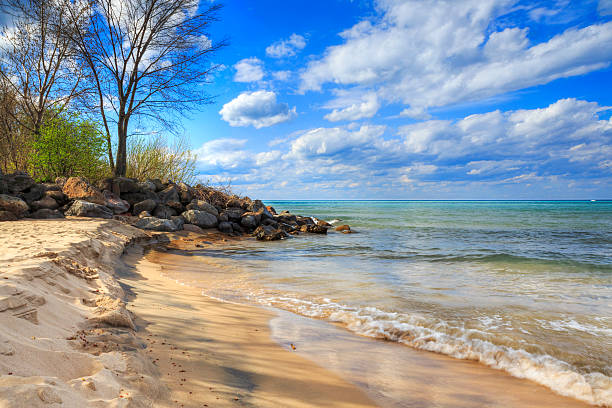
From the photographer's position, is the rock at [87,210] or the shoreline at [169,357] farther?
the rock at [87,210]

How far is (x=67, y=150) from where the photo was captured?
12391 millimetres

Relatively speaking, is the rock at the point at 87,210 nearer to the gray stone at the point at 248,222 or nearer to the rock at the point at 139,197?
the rock at the point at 139,197

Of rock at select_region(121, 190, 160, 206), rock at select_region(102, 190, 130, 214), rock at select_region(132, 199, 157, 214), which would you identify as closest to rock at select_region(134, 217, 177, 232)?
rock at select_region(102, 190, 130, 214)

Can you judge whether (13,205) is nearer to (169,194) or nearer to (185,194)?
(169,194)

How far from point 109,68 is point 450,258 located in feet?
51.3

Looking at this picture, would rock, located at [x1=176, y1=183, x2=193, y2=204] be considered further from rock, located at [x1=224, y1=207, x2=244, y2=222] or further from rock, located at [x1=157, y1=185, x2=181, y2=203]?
rock, located at [x1=224, y1=207, x2=244, y2=222]

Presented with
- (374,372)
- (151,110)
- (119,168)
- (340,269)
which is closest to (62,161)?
(119,168)

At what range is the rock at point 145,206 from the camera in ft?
40.1

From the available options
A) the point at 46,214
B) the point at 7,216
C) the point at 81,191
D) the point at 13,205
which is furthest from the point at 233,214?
the point at 7,216

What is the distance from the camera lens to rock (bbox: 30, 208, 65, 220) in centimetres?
919

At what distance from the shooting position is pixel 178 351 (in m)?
2.62

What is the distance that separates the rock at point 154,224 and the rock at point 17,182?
10.9 ft

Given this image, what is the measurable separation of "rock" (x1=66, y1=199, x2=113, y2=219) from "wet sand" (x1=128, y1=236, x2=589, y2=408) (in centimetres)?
731

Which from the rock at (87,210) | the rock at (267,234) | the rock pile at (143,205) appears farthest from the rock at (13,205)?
the rock at (267,234)
